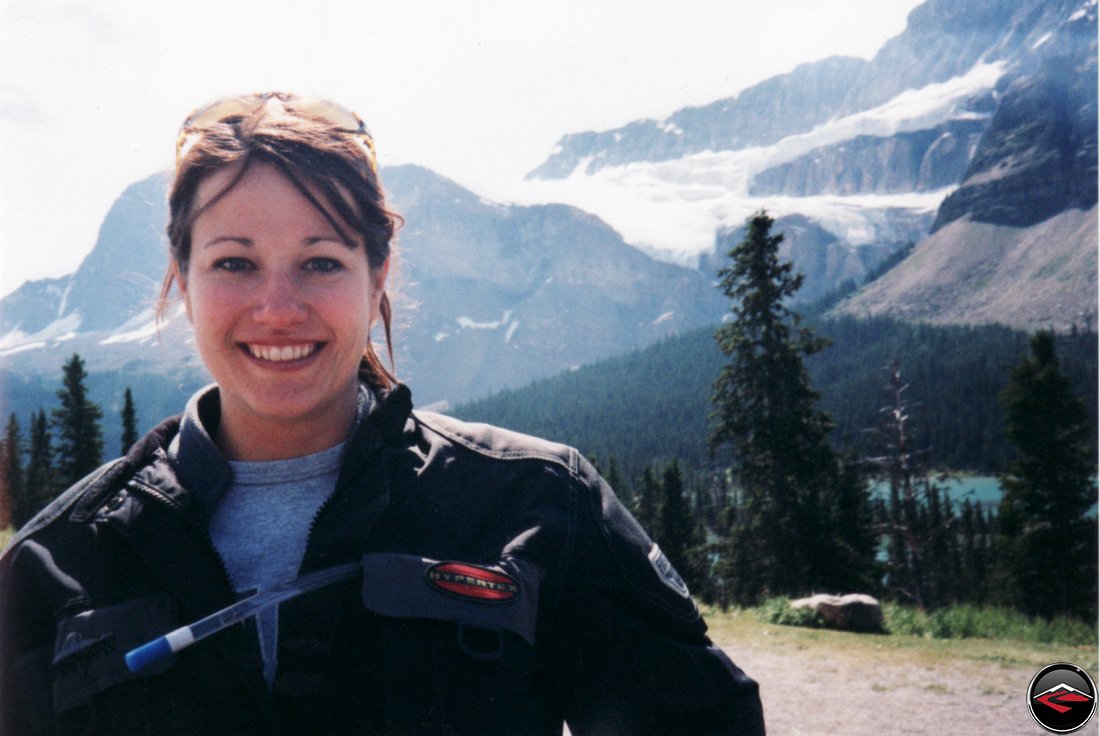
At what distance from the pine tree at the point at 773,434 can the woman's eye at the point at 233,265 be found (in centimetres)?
2060

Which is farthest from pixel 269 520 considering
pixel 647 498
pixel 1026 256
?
pixel 1026 256

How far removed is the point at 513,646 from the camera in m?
1.58

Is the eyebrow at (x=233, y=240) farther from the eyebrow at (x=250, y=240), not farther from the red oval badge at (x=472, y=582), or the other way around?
the red oval badge at (x=472, y=582)

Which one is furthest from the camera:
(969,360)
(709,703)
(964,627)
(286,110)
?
(969,360)

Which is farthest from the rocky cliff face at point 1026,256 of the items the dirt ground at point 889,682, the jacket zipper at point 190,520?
the jacket zipper at point 190,520

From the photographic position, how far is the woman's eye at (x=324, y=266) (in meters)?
1.75

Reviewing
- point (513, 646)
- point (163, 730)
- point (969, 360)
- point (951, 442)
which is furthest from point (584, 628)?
point (969, 360)

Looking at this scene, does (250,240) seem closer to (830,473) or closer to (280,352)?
(280,352)

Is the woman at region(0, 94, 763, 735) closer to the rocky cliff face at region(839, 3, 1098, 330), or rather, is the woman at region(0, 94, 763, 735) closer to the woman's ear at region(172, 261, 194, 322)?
the woman's ear at region(172, 261, 194, 322)

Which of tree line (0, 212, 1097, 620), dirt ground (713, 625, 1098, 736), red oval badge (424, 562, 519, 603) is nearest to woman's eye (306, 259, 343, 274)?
red oval badge (424, 562, 519, 603)

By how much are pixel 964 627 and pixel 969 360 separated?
398 ft

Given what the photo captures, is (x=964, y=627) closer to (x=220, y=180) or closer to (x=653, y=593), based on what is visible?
(x=653, y=593)

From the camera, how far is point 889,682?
7168 millimetres

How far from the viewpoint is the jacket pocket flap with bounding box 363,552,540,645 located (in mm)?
1562
